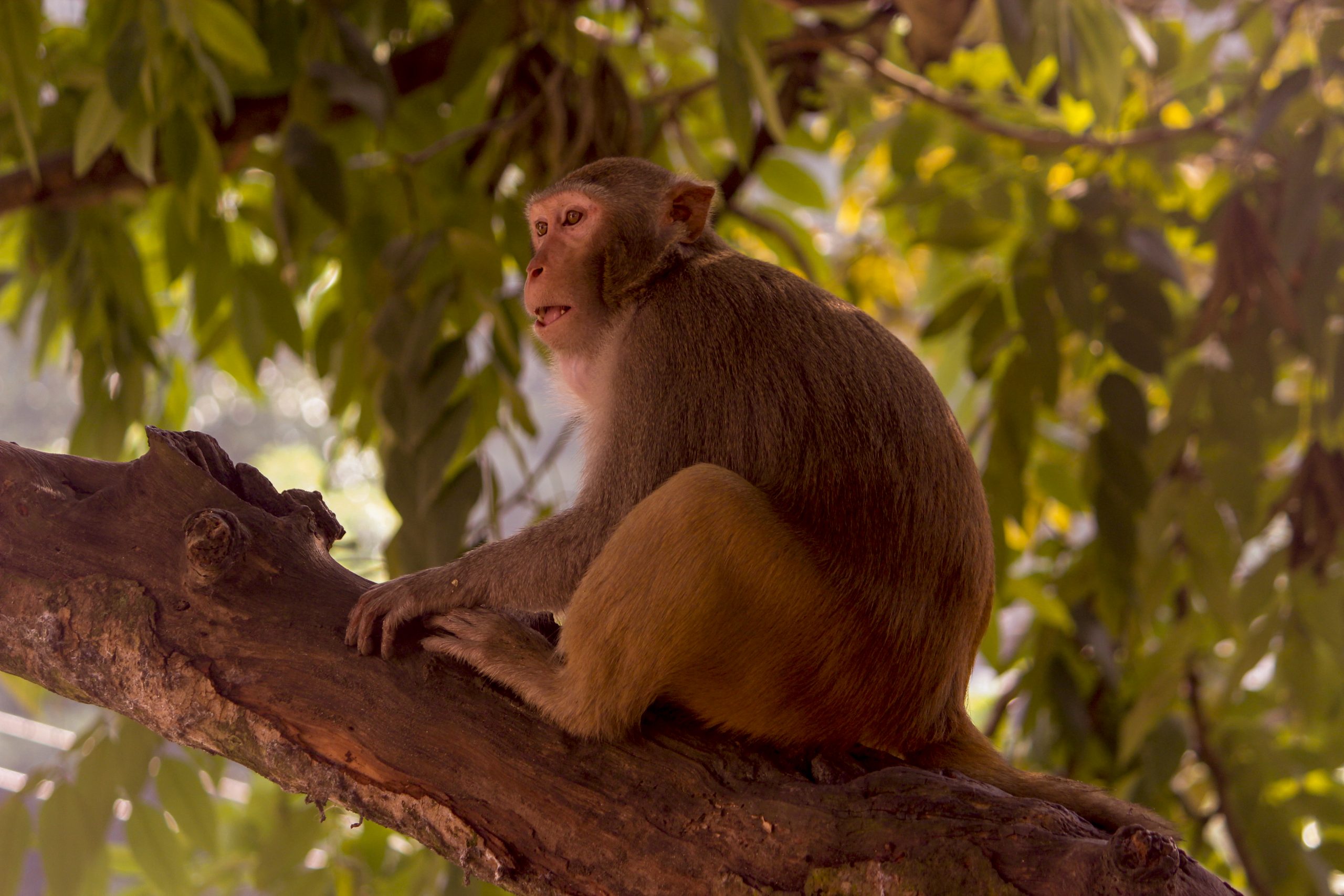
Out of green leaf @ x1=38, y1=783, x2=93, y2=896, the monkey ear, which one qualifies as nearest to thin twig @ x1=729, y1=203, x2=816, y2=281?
the monkey ear

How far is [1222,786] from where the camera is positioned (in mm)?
4473

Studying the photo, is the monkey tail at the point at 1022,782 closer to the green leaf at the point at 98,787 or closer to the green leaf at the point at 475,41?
the green leaf at the point at 98,787

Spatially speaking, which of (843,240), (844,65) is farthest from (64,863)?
(843,240)

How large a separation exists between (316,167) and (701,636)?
215 centimetres

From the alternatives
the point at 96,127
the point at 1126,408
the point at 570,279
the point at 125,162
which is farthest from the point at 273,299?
the point at 1126,408

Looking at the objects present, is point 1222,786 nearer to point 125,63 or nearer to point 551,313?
point 551,313

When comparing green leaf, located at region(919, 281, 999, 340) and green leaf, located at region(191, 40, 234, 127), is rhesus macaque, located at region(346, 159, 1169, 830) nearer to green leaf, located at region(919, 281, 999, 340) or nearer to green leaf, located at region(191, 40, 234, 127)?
green leaf, located at region(191, 40, 234, 127)

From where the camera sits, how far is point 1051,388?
4148 mm

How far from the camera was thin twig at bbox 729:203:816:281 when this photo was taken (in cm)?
476

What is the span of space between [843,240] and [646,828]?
6.34m

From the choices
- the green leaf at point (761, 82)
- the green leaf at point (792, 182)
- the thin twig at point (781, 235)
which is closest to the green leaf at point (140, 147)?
the green leaf at point (761, 82)

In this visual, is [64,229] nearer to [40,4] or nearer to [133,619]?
[40,4]

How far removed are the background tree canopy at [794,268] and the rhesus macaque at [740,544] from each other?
0.69 meters

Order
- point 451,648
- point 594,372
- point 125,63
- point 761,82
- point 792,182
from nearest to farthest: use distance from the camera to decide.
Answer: point 451,648 < point 125,63 < point 594,372 < point 761,82 < point 792,182
